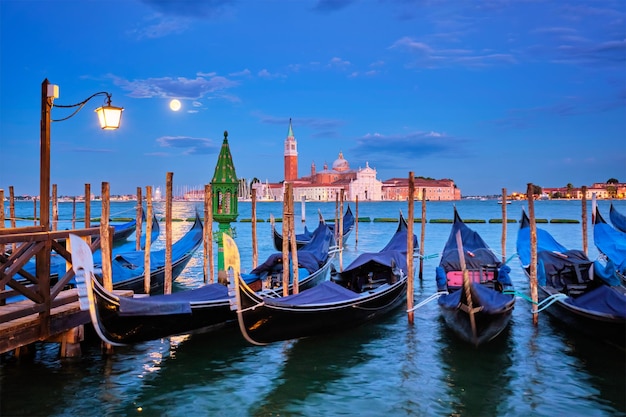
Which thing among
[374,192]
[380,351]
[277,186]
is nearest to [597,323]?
[380,351]

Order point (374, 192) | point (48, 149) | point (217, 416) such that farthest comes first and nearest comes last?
point (374, 192)
point (48, 149)
point (217, 416)

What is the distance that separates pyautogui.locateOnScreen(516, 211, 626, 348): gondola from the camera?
12.7ft

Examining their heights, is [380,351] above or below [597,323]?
below

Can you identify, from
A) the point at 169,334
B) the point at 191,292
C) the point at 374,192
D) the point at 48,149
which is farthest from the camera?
the point at 374,192

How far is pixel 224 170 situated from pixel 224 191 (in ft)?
0.86

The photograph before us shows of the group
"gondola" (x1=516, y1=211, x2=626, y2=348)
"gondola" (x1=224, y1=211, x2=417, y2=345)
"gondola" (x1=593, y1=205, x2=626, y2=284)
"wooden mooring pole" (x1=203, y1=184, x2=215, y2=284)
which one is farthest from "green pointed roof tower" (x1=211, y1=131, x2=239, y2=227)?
"gondola" (x1=593, y1=205, x2=626, y2=284)

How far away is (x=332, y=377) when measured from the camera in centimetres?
372

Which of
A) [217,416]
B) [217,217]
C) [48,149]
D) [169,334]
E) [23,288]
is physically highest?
[48,149]

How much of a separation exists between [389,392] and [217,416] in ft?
3.86

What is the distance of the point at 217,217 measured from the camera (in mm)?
6227

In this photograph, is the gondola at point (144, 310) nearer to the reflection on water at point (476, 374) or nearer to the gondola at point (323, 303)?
the gondola at point (323, 303)

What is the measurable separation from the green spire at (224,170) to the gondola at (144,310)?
6.83ft

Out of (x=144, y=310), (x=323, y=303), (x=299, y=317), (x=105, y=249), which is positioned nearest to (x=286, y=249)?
(x=323, y=303)

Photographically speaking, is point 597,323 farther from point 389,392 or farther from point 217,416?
point 217,416
